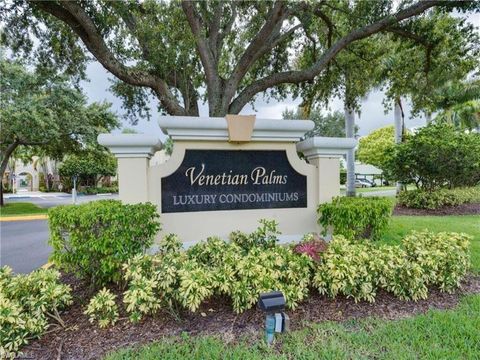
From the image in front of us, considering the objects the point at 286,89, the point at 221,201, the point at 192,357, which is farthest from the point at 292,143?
the point at 286,89

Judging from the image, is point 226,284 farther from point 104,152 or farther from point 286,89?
point 104,152

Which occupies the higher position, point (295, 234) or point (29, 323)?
point (295, 234)

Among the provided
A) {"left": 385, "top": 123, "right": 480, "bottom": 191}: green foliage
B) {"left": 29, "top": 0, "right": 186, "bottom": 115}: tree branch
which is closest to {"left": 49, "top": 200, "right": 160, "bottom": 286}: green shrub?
{"left": 29, "top": 0, "right": 186, "bottom": 115}: tree branch

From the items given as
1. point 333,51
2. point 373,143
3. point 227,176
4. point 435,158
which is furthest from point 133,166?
point 373,143

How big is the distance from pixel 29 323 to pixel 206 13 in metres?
7.79

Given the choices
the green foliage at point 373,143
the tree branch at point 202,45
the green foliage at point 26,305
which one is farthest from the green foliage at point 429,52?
the green foliage at point 373,143

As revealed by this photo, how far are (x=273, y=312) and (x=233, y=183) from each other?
2.78 meters

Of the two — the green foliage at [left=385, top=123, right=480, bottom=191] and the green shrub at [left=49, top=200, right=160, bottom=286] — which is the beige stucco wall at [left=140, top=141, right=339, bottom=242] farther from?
the green foliage at [left=385, top=123, right=480, bottom=191]

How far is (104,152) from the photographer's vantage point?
1973 cm

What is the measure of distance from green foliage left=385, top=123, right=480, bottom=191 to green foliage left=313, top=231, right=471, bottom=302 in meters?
8.22

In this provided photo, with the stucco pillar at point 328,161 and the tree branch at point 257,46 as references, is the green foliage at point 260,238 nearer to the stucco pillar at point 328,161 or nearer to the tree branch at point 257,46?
the stucco pillar at point 328,161

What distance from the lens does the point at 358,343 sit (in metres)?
3.02

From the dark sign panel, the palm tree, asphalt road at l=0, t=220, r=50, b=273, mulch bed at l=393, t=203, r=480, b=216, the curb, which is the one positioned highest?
the palm tree

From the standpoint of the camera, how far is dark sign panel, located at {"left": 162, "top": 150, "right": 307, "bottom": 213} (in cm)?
512
